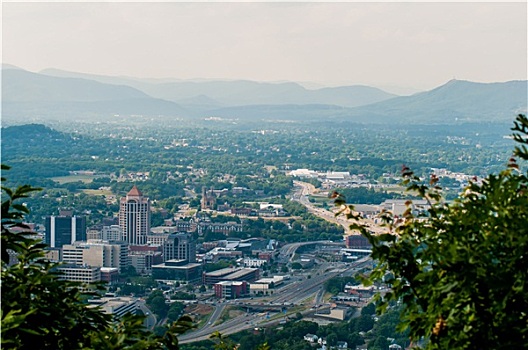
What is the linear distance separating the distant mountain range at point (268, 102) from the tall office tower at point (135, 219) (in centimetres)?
4647

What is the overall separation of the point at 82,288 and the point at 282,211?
25594 millimetres

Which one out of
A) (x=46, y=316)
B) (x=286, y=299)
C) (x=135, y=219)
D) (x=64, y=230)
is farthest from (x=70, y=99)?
(x=46, y=316)

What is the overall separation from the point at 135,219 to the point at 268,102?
8765 centimetres

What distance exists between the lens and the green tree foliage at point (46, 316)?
6.09ft

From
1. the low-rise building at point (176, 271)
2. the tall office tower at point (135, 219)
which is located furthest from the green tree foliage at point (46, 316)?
the tall office tower at point (135, 219)

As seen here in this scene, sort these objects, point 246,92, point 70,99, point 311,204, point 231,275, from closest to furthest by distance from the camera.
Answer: point 231,275, point 311,204, point 70,99, point 246,92

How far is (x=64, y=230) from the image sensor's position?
22203 mm

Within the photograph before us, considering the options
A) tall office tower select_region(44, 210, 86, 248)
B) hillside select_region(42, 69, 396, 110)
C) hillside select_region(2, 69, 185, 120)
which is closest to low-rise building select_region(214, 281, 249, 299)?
tall office tower select_region(44, 210, 86, 248)

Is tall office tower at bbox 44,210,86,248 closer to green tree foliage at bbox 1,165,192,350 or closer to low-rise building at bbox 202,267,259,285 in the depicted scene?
low-rise building at bbox 202,267,259,285

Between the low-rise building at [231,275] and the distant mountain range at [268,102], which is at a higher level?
the distant mountain range at [268,102]

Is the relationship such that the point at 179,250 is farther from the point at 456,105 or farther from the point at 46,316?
the point at 456,105

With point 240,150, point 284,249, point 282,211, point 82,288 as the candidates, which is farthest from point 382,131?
point 82,288

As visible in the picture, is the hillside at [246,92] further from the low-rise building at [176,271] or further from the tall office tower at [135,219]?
the low-rise building at [176,271]

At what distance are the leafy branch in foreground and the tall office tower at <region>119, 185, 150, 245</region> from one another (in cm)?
2047
